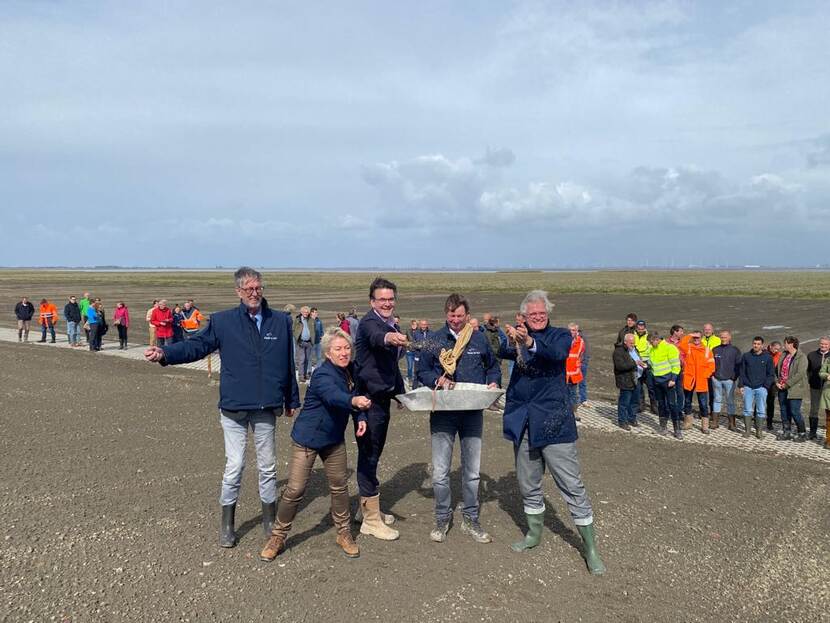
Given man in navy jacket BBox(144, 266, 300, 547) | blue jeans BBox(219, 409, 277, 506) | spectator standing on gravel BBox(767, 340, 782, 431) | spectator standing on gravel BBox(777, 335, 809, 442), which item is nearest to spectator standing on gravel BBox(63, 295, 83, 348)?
man in navy jacket BBox(144, 266, 300, 547)

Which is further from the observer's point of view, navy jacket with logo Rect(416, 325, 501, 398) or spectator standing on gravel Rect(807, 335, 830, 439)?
spectator standing on gravel Rect(807, 335, 830, 439)

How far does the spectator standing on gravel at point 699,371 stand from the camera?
9.52 meters

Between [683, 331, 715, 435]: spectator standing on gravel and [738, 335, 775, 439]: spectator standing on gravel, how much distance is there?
0.54 metres

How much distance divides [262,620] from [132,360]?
46.0 ft

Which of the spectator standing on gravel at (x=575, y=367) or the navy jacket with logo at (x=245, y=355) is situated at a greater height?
the navy jacket with logo at (x=245, y=355)

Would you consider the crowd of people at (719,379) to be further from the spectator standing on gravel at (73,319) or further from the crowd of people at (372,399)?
the spectator standing on gravel at (73,319)

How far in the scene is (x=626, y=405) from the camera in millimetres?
9555

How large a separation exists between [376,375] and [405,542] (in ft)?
5.08

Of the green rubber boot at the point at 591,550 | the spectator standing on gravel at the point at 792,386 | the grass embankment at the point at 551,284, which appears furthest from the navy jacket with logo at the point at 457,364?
the grass embankment at the point at 551,284

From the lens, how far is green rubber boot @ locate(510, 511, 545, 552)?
15.7 ft

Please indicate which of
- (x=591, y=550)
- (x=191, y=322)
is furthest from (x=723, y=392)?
(x=191, y=322)

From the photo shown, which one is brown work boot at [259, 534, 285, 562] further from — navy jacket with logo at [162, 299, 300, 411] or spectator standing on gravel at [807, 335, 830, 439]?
spectator standing on gravel at [807, 335, 830, 439]

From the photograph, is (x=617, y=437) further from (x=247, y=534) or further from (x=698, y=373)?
(x=247, y=534)

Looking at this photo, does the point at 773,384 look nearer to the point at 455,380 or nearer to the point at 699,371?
the point at 699,371
